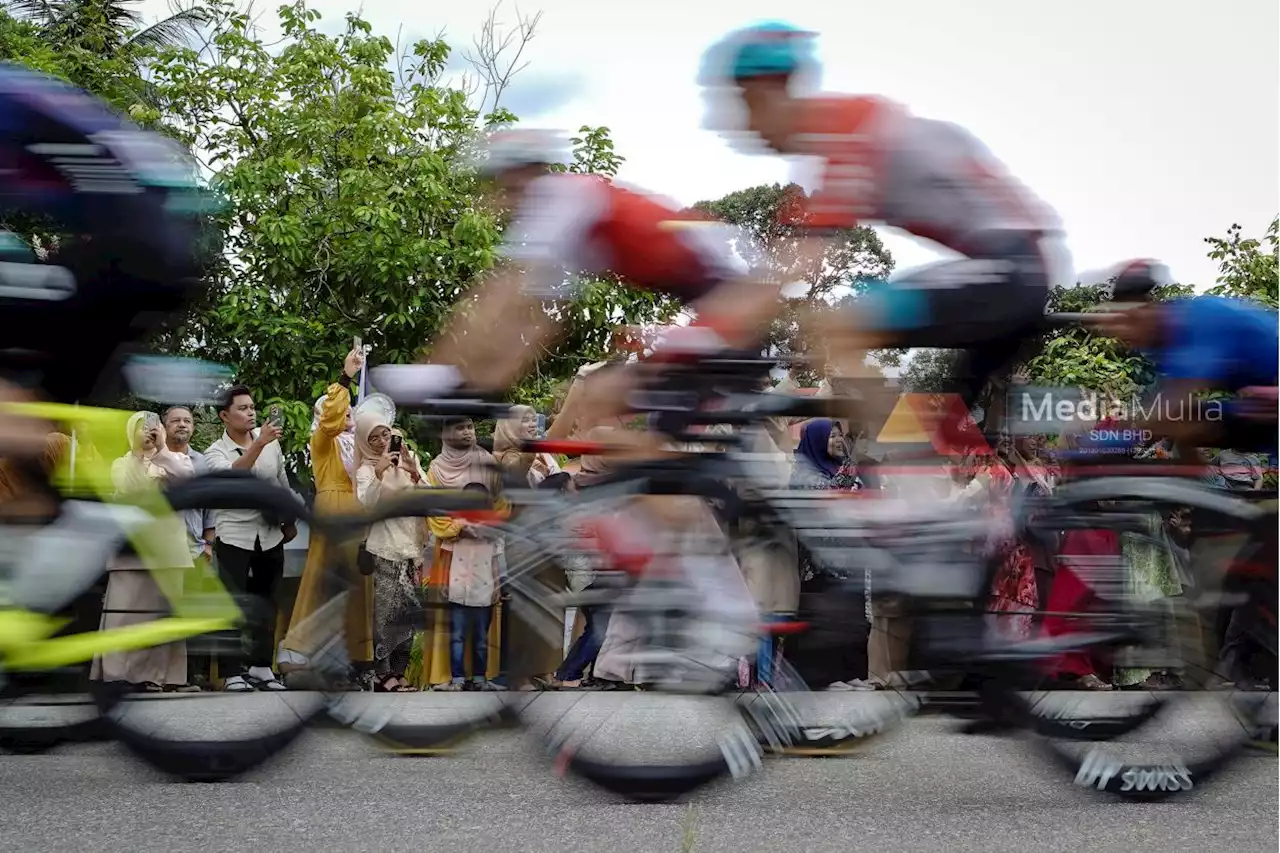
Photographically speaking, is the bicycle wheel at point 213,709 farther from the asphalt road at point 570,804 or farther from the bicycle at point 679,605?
the bicycle at point 679,605

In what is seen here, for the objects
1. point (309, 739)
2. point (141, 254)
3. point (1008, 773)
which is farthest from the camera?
point (1008, 773)

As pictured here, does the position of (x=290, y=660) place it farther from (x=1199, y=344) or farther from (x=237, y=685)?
(x=1199, y=344)

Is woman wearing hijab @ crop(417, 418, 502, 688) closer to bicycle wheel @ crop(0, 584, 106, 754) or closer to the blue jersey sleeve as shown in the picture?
bicycle wheel @ crop(0, 584, 106, 754)

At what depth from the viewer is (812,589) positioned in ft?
12.0

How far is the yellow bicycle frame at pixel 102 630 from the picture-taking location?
331cm

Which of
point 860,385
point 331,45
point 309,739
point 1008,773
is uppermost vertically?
point 331,45

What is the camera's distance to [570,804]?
5238 millimetres

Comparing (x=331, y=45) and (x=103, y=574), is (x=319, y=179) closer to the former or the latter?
(x=331, y=45)

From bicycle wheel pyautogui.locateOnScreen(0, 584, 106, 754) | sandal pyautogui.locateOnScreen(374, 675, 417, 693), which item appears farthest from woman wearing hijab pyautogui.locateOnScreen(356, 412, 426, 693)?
bicycle wheel pyautogui.locateOnScreen(0, 584, 106, 754)

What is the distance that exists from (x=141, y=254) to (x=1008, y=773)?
438cm

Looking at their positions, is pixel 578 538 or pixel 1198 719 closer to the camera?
pixel 578 538

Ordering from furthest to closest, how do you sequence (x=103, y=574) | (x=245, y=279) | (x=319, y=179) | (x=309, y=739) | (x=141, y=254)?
(x=319, y=179), (x=245, y=279), (x=309, y=739), (x=103, y=574), (x=141, y=254)

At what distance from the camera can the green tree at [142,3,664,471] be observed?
Answer: 5488mm

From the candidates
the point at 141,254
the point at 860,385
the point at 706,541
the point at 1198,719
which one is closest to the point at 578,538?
the point at 706,541
